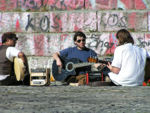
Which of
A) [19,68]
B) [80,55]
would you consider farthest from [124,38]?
[19,68]

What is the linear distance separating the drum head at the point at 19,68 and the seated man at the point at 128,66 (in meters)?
1.30

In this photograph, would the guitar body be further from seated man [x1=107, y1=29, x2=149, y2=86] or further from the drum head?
seated man [x1=107, y1=29, x2=149, y2=86]

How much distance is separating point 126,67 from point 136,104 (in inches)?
77.5

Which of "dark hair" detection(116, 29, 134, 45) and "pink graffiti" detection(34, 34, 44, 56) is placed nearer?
"dark hair" detection(116, 29, 134, 45)

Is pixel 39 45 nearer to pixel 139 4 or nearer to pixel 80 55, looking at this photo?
pixel 80 55

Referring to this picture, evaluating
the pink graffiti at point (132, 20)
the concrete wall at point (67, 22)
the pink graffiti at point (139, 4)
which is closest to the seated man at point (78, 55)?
the concrete wall at point (67, 22)

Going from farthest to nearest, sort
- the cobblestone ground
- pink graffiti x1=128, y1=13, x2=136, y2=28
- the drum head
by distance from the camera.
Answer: pink graffiti x1=128, y1=13, x2=136, y2=28 → the drum head → the cobblestone ground

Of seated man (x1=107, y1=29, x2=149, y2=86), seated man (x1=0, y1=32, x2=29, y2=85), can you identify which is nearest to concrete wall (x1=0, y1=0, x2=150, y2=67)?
seated man (x1=0, y1=32, x2=29, y2=85)

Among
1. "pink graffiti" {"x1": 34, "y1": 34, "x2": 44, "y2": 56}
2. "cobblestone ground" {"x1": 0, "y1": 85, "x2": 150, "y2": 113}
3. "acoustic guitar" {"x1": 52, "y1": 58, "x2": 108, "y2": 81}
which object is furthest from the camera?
"pink graffiti" {"x1": 34, "y1": 34, "x2": 44, "y2": 56}

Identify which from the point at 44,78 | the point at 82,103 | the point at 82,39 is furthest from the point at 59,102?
the point at 82,39

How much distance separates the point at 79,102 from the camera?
12.0 feet

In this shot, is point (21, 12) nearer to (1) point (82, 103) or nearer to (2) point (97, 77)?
(2) point (97, 77)

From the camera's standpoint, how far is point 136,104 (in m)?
3.50

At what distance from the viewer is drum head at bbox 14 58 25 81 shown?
5.84 m
